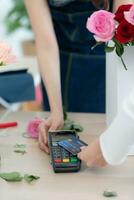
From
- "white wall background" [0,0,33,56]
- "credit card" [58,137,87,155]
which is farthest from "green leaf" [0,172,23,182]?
"white wall background" [0,0,33,56]

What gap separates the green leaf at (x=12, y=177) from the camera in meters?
1.08

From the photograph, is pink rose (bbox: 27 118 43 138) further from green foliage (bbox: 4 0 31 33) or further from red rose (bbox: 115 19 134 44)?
green foliage (bbox: 4 0 31 33)

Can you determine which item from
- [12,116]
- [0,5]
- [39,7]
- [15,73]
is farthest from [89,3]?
[0,5]

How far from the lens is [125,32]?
3.56 ft

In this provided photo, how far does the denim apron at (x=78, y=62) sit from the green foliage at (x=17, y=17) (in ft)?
5.23

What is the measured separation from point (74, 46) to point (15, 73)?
23 centimetres

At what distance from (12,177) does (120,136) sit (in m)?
0.27

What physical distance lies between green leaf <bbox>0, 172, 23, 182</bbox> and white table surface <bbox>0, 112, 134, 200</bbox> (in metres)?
0.01

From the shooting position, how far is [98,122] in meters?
1.47

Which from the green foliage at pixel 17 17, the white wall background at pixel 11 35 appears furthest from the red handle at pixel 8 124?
the white wall background at pixel 11 35

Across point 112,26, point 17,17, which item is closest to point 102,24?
point 112,26

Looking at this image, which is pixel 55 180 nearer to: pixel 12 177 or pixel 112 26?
pixel 12 177

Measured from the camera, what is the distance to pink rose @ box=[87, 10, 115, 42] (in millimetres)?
1090

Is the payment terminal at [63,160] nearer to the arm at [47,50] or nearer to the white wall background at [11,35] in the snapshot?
the arm at [47,50]
